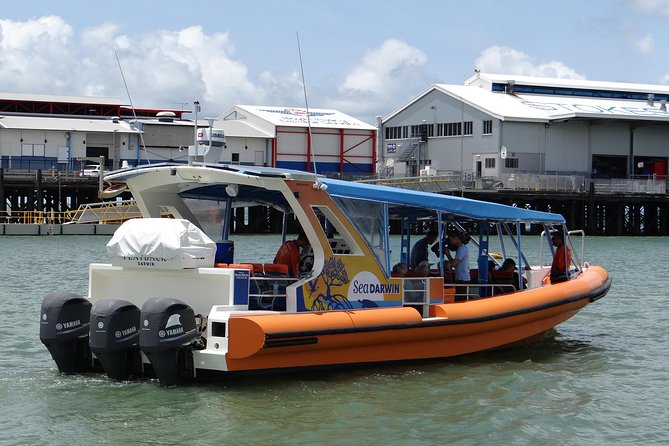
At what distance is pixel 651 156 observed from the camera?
63.6 metres

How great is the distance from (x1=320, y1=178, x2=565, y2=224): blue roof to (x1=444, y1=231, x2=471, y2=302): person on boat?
1.35 ft

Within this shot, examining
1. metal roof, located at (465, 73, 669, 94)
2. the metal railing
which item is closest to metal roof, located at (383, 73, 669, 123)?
metal roof, located at (465, 73, 669, 94)

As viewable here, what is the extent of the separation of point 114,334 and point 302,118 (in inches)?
2093

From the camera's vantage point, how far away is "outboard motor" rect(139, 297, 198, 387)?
1089 centimetres

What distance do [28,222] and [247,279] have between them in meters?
44.2

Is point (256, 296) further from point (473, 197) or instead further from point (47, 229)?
point (473, 197)

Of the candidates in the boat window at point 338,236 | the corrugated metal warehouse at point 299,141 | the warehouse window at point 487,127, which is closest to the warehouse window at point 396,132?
the corrugated metal warehouse at point 299,141

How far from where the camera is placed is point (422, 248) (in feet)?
47.5

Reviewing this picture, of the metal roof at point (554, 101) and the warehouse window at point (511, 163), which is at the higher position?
the metal roof at point (554, 101)

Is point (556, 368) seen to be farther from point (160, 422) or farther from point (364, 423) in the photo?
point (160, 422)

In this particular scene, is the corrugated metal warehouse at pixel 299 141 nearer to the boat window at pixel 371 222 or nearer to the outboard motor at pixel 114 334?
the boat window at pixel 371 222

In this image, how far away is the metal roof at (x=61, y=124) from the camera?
2222 inches

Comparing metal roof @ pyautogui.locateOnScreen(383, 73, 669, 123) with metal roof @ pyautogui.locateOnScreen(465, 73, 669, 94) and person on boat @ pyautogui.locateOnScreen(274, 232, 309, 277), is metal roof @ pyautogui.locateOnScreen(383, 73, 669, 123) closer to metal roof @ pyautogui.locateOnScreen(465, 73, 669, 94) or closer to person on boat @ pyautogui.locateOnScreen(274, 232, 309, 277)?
metal roof @ pyautogui.locateOnScreen(465, 73, 669, 94)

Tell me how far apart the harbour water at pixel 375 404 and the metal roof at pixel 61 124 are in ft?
140
